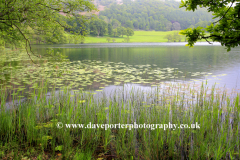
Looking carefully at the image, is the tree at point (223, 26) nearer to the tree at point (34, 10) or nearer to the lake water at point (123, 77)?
the lake water at point (123, 77)

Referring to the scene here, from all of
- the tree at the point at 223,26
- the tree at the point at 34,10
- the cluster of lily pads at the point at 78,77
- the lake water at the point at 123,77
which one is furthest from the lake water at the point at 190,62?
the tree at the point at 223,26

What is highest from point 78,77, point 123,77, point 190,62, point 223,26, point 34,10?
point 34,10

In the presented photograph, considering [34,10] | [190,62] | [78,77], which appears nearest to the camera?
[34,10]

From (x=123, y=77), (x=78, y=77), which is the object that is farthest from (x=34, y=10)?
(x=123, y=77)

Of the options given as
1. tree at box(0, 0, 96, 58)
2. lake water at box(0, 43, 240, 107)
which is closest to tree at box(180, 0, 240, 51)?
lake water at box(0, 43, 240, 107)

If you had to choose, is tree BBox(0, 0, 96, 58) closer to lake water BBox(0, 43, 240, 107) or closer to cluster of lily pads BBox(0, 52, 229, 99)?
lake water BBox(0, 43, 240, 107)


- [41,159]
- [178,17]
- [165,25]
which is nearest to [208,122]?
[41,159]

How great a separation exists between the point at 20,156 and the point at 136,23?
19819 cm

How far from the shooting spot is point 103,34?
11744 centimetres

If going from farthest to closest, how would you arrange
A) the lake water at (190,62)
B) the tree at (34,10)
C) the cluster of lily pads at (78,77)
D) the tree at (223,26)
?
1. the lake water at (190,62)
2. the cluster of lily pads at (78,77)
3. the tree at (34,10)
4. the tree at (223,26)

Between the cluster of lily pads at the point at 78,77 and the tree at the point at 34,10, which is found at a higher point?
the tree at the point at 34,10

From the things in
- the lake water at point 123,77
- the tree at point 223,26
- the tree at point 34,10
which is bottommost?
the lake water at point 123,77

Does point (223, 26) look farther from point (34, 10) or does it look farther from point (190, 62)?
point (190, 62)

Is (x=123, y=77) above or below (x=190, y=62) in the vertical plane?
below
